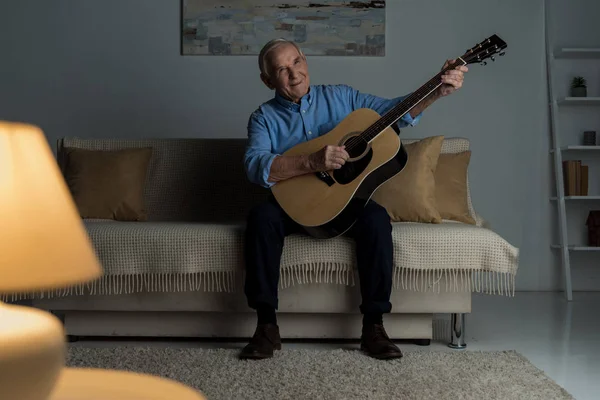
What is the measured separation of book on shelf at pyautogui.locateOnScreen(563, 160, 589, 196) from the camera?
12.8ft

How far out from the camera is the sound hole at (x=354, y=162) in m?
2.32

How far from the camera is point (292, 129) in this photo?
2.55 m

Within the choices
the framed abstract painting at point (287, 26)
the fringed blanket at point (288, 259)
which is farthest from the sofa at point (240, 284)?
the framed abstract painting at point (287, 26)

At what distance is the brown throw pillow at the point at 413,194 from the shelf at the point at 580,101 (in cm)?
146

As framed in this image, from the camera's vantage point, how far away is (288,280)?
7.83 ft

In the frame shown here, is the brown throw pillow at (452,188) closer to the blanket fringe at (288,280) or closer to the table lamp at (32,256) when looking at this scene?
the blanket fringe at (288,280)

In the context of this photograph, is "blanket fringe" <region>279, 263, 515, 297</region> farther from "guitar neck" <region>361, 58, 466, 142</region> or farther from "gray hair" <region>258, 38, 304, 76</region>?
"gray hair" <region>258, 38, 304, 76</region>

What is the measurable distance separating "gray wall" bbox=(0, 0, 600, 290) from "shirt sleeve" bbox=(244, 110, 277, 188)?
149 cm

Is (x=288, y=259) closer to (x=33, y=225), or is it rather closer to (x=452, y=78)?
(x=452, y=78)

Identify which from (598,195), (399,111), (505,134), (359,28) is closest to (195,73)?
(359,28)

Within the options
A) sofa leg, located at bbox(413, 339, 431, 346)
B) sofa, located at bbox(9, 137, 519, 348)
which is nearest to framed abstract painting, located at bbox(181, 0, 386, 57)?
sofa, located at bbox(9, 137, 519, 348)

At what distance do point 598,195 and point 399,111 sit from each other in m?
2.07

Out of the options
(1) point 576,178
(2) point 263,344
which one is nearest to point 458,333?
(2) point 263,344

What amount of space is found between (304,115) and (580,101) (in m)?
2.06
